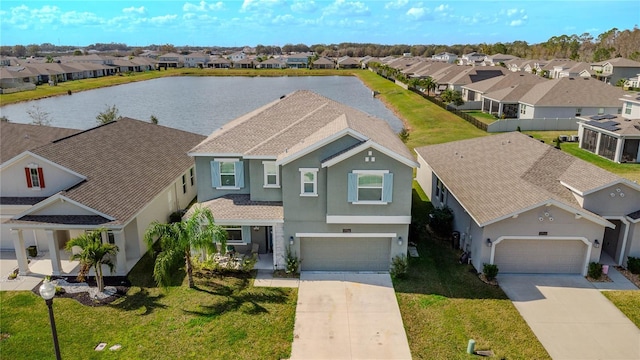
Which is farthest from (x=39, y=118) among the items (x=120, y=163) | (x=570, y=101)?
(x=570, y=101)

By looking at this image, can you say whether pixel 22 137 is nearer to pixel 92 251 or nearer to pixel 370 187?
pixel 92 251

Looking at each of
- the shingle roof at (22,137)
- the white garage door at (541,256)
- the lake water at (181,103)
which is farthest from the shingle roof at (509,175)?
the lake water at (181,103)

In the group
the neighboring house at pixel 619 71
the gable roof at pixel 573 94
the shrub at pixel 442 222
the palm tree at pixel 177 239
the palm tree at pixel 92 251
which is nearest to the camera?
the palm tree at pixel 177 239

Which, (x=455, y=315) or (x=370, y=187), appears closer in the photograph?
(x=455, y=315)

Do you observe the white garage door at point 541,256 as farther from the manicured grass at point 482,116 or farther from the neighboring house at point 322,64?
the neighboring house at point 322,64

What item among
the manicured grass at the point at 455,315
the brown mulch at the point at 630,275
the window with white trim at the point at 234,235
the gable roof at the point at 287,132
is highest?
the gable roof at the point at 287,132

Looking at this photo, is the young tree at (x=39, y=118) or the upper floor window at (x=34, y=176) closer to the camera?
the upper floor window at (x=34, y=176)

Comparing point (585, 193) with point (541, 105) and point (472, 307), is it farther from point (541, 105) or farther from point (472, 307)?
point (541, 105)
